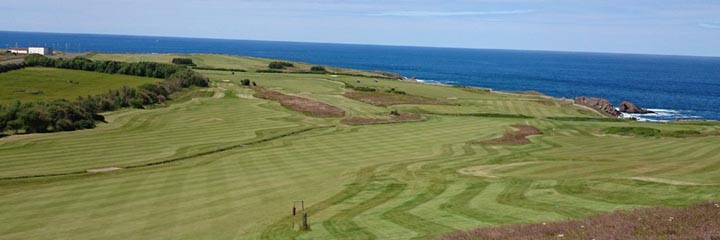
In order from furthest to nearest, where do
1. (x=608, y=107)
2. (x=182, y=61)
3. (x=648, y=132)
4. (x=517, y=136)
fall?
(x=182, y=61) < (x=608, y=107) < (x=648, y=132) < (x=517, y=136)

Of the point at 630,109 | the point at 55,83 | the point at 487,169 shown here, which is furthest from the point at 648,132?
the point at 55,83

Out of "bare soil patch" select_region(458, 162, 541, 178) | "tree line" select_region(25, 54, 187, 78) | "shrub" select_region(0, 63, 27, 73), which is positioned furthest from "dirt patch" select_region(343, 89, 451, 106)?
"shrub" select_region(0, 63, 27, 73)

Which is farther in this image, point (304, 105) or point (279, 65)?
point (279, 65)

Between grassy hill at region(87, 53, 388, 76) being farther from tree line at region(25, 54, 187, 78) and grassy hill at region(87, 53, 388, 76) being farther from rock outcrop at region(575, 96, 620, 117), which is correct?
rock outcrop at region(575, 96, 620, 117)

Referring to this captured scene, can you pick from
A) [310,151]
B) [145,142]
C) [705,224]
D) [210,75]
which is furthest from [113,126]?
[210,75]

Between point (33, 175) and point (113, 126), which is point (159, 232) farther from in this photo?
point (113, 126)

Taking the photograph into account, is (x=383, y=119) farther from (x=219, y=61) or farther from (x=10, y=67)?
(x=219, y=61)

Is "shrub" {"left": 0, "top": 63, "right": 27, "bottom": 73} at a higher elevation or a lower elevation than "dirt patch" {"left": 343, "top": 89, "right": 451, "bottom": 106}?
higher
